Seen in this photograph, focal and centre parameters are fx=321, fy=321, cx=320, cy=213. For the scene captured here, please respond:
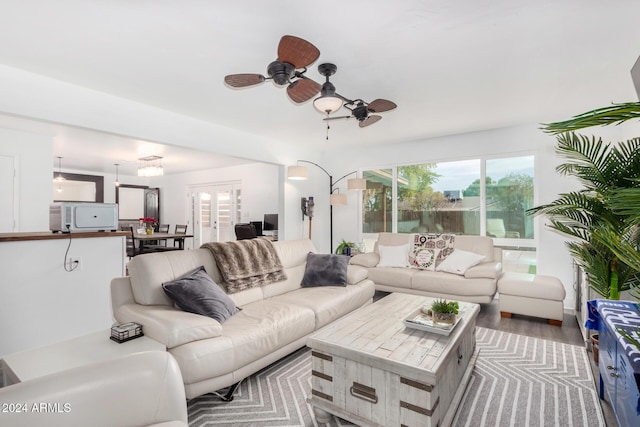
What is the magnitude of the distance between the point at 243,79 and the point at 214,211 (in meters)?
6.92

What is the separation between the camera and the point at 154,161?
7.14m

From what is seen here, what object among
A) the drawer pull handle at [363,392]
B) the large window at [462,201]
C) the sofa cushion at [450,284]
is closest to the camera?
the drawer pull handle at [363,392]

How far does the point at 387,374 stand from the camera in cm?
168

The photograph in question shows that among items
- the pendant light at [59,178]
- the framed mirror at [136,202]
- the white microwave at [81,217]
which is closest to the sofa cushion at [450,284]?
the white microwave at [81,217]

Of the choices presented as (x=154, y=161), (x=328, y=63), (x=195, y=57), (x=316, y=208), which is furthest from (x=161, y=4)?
(x=154, y=161)

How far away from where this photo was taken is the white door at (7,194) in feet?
13.7

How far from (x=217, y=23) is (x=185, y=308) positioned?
6.34 feet

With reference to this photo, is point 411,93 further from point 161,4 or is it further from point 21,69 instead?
point 21,69

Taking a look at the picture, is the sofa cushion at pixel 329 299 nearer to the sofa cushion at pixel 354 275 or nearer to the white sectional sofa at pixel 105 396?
the sofa cushion at pixel 354 275

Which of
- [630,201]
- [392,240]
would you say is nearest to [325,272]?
[392,240]

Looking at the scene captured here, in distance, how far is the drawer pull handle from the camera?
1.71 meters

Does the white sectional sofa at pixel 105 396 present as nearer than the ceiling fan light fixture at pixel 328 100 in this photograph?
Yes

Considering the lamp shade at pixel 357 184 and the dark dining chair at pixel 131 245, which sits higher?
the lamp shade at pixel 357 184

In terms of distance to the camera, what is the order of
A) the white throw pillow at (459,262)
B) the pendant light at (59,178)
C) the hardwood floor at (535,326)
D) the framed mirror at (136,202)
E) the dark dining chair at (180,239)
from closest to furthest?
the hardwood floor at (535,326) → the white throw pillow at (459,262) → the pendant light at (59,178) → the dark dining chair at (180,239) → the framed mirror at (136,202)
